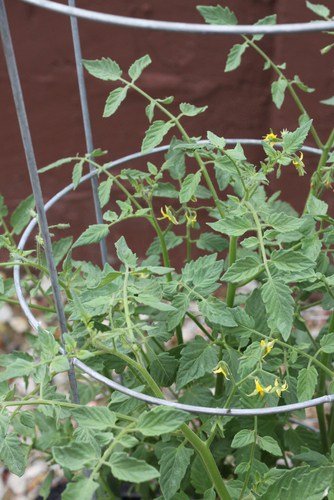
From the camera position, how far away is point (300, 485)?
855 mm

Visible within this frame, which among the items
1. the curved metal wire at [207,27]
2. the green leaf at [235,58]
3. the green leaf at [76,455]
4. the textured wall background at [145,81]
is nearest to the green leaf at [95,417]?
the green leaf at [76,455]

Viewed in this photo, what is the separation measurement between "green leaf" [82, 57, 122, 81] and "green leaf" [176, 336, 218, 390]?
0.37m

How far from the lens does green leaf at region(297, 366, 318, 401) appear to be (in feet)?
2.83

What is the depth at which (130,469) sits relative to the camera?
70 cm

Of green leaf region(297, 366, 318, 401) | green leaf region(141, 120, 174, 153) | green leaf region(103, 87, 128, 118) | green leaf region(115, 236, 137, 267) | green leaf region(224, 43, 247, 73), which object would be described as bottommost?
green leaf region(297, 366, 318, 401)

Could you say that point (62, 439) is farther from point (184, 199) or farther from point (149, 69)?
point (149, 69)

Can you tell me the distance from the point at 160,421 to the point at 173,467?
0.70ft

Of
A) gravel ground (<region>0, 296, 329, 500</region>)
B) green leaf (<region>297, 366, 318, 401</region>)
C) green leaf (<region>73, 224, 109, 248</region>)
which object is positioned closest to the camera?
green leaf (<region>297, 366, 318, 401</region>)

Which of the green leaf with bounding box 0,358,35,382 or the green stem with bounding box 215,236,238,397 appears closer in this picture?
the green leaf with bounding box 0,358,35,382

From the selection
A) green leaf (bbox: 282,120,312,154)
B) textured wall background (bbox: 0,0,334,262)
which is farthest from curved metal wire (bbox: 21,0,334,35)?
textured wall background (bbox: 0,0,334,262)

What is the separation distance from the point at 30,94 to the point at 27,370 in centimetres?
122

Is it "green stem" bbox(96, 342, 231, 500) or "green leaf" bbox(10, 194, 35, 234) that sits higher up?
"green leaf" bbox(10, 194, 35, 234)

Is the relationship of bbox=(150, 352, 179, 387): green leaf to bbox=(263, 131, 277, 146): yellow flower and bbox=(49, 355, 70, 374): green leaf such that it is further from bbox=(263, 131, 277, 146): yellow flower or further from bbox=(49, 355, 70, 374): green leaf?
bbox=(263, 131, 277, 146): yellow flower

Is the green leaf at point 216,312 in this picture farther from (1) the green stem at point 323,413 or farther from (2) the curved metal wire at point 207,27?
(2) the curved metal wire at point 207,27
